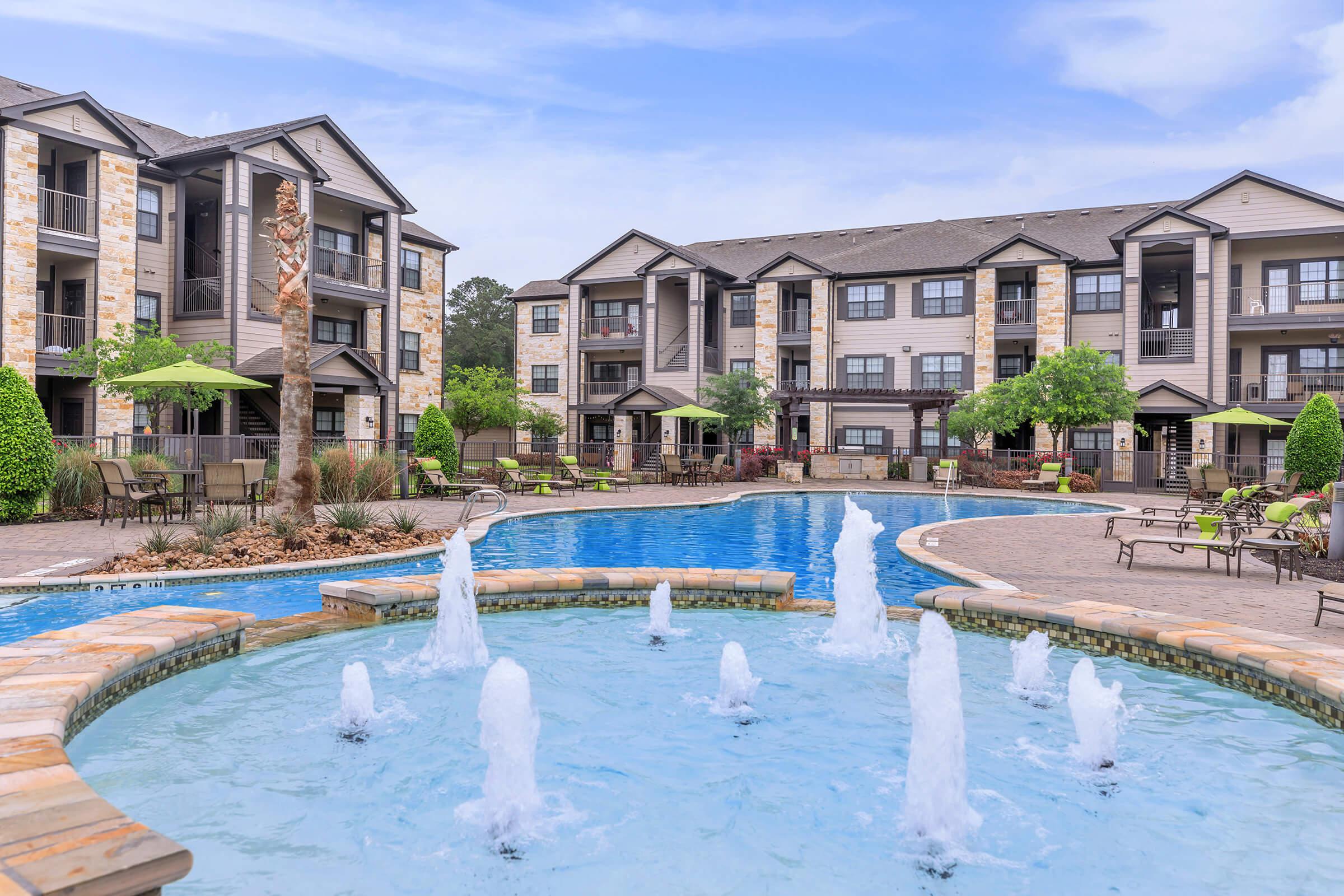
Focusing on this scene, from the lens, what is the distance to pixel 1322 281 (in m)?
30.2

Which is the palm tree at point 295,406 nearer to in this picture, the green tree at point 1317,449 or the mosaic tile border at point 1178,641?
the mosaic tile border at point 1178,641

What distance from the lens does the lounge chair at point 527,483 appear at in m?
22.4

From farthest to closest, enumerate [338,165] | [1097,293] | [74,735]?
1. [1097,293]
2. [338,165]
3. [74,735]

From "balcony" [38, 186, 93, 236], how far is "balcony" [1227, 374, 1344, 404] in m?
38.1

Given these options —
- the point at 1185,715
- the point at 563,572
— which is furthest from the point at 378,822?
the point at 1185,715

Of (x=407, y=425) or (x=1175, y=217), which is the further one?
(x=407, y=425)

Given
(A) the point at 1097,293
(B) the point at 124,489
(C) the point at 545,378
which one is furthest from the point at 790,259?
(B) the point at 124,489

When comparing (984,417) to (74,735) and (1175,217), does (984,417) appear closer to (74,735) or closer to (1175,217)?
(1175,217)

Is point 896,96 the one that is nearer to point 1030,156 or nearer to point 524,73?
point 524,73

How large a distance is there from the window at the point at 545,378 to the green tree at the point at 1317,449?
1190 inches

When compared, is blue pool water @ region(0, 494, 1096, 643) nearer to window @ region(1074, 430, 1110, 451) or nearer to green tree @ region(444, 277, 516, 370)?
window @ region(1074, 430, 1110, 451)

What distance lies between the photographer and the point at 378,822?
4.21 metres

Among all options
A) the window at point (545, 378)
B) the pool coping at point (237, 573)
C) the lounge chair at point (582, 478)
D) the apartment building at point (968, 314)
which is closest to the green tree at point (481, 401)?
the apartment building at point (968, 314)

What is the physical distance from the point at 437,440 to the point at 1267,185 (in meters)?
30.6
